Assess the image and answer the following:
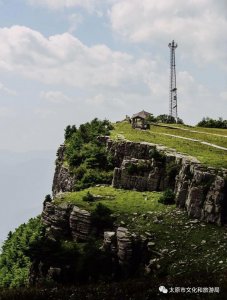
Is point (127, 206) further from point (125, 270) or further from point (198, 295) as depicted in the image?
point (198, 295)

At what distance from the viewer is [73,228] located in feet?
160

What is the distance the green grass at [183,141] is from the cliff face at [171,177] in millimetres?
2025

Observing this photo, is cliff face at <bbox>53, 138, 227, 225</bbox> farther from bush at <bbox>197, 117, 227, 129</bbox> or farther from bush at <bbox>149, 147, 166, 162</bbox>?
bush at <bbox>197, 117, 227, 129</bbox>

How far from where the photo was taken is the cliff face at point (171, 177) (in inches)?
1761

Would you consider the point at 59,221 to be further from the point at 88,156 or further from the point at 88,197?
the point at 88,156

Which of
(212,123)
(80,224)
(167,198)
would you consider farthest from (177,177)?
(212,123)

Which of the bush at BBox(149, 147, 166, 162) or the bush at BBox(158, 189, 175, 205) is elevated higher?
the bush at BBox(149, 147, 166, 162)

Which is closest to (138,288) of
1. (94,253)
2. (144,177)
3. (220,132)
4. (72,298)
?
(72,298)

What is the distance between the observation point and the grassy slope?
37969 mm

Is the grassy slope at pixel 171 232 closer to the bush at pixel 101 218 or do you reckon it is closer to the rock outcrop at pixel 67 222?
the bush at pixel 101 218

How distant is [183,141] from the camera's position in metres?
71.1

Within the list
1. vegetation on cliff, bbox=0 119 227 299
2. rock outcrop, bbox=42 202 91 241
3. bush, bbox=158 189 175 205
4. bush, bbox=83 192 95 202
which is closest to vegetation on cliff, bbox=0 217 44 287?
vegetation on cliff, bbox=0 119 227 299

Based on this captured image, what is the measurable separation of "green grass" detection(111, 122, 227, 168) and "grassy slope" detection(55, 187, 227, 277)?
7537 mm

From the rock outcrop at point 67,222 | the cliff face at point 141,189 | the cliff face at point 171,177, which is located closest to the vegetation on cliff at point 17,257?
the cliff face at point 171,177
